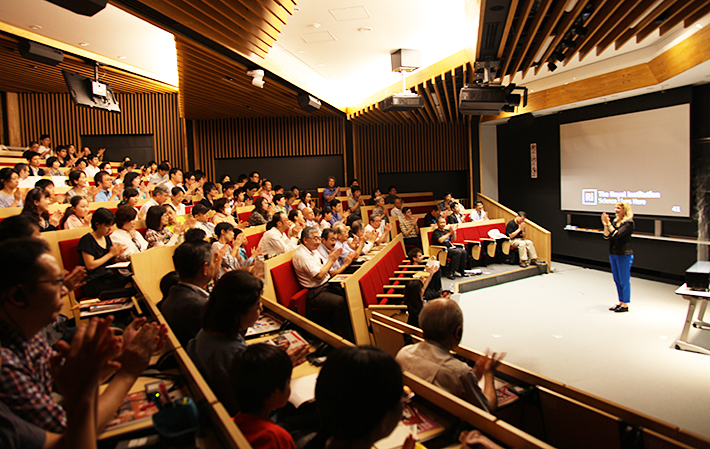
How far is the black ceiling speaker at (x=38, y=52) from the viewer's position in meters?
5.69

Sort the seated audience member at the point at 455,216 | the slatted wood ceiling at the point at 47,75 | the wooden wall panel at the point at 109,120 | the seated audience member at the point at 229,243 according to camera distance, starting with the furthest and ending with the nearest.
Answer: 1. the wooden wall panel at the point at 109,120
2. the seated audience member at the point at 455,216
3. the slatted wood ceiling at the point at 47,75
4. the seated audience member at the point at 229,243

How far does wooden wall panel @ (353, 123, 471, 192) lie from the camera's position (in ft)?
36.8

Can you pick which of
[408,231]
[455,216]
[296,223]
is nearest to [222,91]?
[296,223]

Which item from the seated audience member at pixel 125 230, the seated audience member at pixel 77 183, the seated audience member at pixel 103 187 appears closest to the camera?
the seated audience member at pixel 125 230

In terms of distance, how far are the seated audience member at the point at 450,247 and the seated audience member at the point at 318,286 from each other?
10.9 feet

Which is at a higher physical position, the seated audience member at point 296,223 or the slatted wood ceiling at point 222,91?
the slatted wood ceiling at point 222,91

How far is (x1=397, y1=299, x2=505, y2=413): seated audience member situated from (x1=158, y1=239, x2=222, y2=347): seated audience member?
1.10 metres

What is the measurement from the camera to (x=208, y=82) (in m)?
6.47

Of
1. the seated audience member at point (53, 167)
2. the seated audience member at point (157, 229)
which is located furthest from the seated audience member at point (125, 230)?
the seated audience member at point (53, 167)

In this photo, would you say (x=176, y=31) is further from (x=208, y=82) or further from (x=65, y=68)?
(x=65, y=68)

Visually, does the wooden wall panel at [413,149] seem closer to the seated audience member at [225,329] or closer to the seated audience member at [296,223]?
the seated audience member at [296,223]

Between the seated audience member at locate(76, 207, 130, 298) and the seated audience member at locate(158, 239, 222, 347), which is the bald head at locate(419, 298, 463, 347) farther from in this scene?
the seated audience member at locate(76, 207, 130, 298)

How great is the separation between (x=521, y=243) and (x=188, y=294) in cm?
707

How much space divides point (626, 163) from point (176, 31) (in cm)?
769
